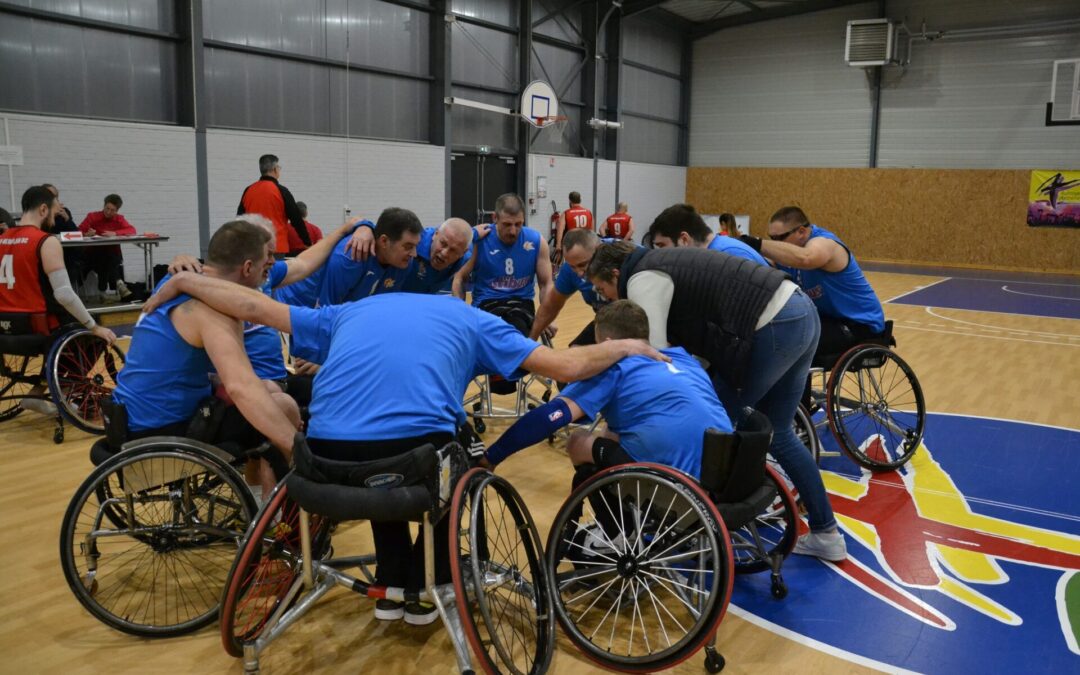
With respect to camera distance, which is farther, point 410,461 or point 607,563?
point 607,563

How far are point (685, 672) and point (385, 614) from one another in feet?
2.91

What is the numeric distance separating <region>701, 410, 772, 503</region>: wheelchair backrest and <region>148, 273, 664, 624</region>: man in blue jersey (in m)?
0.38

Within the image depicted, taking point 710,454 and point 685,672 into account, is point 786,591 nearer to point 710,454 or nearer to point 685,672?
point 685,672

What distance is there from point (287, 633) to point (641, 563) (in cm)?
113

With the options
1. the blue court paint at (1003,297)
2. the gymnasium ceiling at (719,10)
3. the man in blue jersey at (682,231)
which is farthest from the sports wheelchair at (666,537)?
the gymnasium ceiling at (719,10)

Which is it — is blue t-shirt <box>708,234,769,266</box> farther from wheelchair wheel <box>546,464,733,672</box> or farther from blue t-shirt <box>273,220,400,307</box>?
blue t-shirt <box>273,220,400,307</box>

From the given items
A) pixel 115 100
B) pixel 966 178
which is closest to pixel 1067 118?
pixel 966 178

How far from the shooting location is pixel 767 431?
244cm

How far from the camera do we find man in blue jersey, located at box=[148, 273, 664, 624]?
2201 millimetres

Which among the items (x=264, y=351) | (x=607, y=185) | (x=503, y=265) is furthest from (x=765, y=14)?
(x=264, y=351)

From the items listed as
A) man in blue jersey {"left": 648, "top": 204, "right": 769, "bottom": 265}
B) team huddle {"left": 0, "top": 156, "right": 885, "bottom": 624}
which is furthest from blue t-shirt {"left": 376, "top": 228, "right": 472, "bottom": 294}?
man in blue jersey {"left": 648, "top": 204, "right": 769, "bottom": 265}

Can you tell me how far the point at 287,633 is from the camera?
2604mm

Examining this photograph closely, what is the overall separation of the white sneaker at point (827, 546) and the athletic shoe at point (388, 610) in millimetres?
1556

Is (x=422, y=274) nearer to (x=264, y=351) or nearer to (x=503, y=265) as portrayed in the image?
(x=503, y=265)
